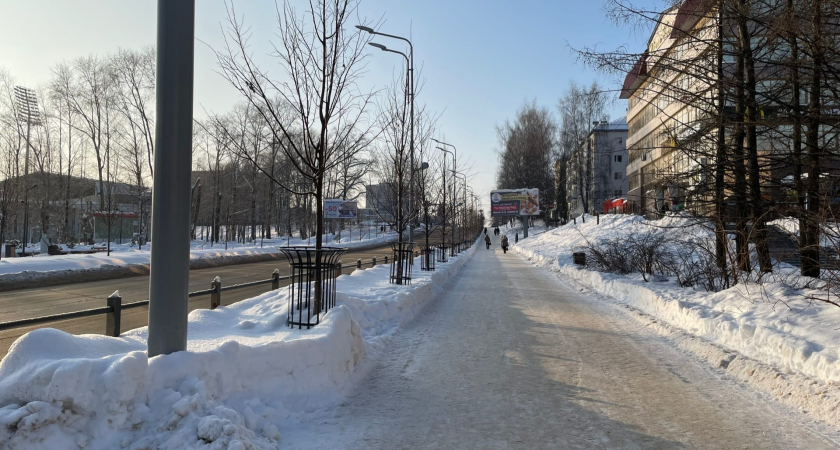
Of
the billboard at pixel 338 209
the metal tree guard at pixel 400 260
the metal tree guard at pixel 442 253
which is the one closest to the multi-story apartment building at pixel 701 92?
the metal tree guard at pixel 400 260

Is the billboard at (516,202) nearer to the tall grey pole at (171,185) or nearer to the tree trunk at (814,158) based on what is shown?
the tree trunk at (814,158)

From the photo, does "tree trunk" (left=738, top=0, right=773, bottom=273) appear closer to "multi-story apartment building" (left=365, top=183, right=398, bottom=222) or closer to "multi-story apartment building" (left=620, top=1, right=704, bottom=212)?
"multi-story apartment building" (left=620, top=1, right=704, bottom=212)

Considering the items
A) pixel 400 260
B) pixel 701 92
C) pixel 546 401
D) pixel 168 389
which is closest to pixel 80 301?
pixel 400 260

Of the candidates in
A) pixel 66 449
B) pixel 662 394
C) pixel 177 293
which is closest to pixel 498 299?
pixel 662 394

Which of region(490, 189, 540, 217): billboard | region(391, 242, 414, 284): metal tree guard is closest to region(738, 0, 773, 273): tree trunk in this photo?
region(391, 242, 414, 284): metal tree guard

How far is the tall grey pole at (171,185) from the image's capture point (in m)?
3.91

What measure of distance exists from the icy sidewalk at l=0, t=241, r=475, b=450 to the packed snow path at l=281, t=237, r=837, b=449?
1.24 feet

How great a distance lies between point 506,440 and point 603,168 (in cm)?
7533

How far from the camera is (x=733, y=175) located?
1005cm

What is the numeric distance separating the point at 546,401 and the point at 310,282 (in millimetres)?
3503

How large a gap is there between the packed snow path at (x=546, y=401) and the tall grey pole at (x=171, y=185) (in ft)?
4.37

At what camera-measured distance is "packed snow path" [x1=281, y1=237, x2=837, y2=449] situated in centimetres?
395

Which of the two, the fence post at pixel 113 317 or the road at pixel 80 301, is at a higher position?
the fence post at pixel 113 317

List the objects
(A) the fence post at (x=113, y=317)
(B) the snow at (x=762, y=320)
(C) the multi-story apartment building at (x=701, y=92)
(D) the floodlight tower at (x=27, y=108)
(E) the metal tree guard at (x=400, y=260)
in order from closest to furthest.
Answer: (B) the snow at (x=762, y=320) → (A) the fence post at (x=113, y=317) → (C) the multi-story apartment building at (x=701, y=92) → (E) the metal tree guard at (x=400, y=260) → (D) the floodlight tower at (x=27, y=108)
